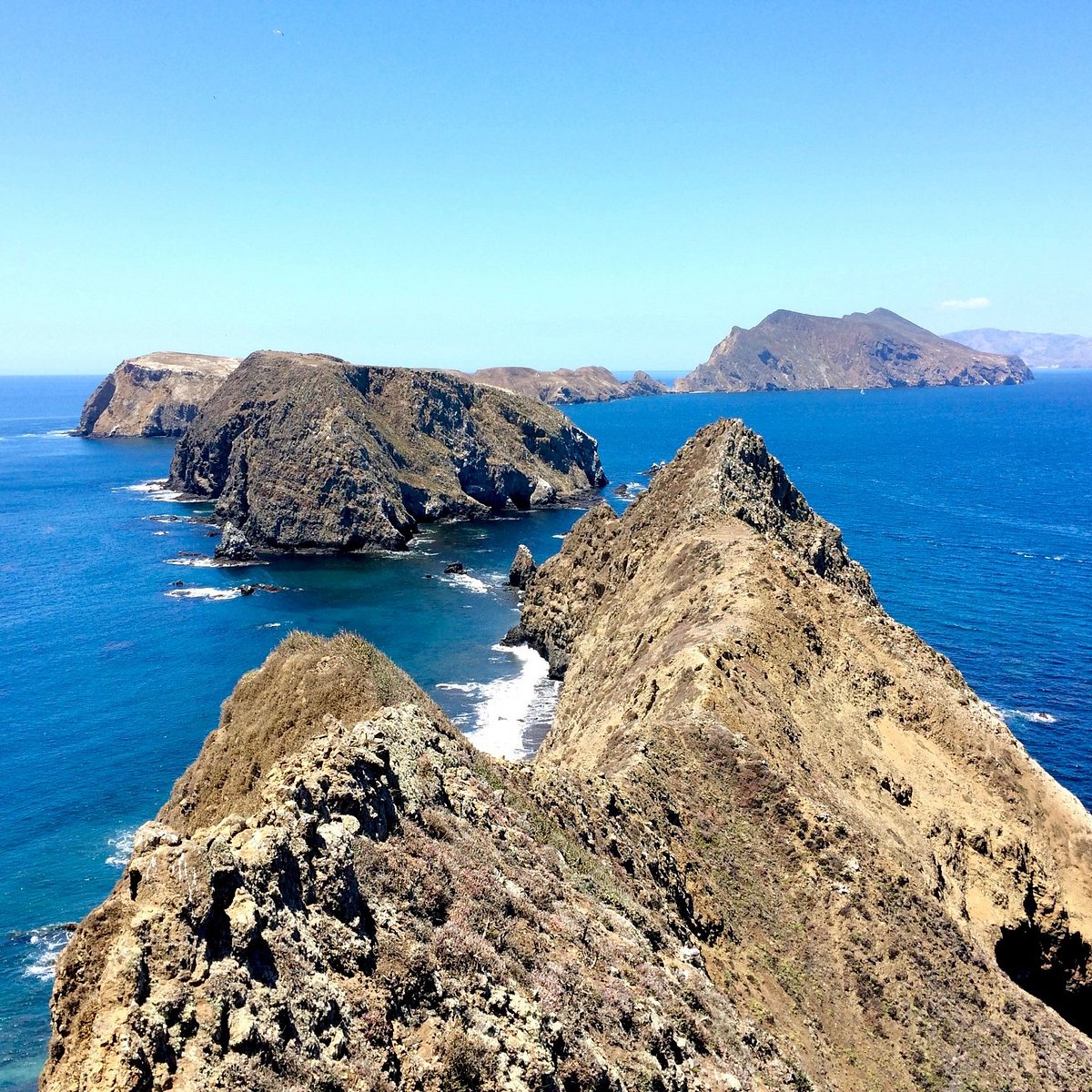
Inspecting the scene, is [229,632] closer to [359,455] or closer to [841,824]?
[359,455]

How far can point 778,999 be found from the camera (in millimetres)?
30734

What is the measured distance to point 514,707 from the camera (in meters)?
76.1

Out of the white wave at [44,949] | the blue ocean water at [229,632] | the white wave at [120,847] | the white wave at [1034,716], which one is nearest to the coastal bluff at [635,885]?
the white wave at [44,949]

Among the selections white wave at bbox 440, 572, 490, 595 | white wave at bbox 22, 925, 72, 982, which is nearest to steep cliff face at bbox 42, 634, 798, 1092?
white wave at bbox 22, 925, 72, 982

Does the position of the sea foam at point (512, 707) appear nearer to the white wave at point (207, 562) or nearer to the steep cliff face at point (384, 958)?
the steep cliff face at point (384, 958)

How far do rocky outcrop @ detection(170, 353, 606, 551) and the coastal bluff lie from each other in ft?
284

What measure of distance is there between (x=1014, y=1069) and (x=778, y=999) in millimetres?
10373

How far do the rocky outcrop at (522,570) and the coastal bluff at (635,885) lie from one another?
43.0 m

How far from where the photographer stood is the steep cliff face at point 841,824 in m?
31.7

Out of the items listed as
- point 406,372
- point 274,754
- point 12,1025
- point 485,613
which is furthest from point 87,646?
point 406,372

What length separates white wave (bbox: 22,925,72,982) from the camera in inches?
1740

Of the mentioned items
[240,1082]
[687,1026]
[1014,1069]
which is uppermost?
[240,1082]

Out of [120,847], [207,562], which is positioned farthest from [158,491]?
[120,847]

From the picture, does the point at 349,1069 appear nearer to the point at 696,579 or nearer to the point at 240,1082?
the point at 240,1082
